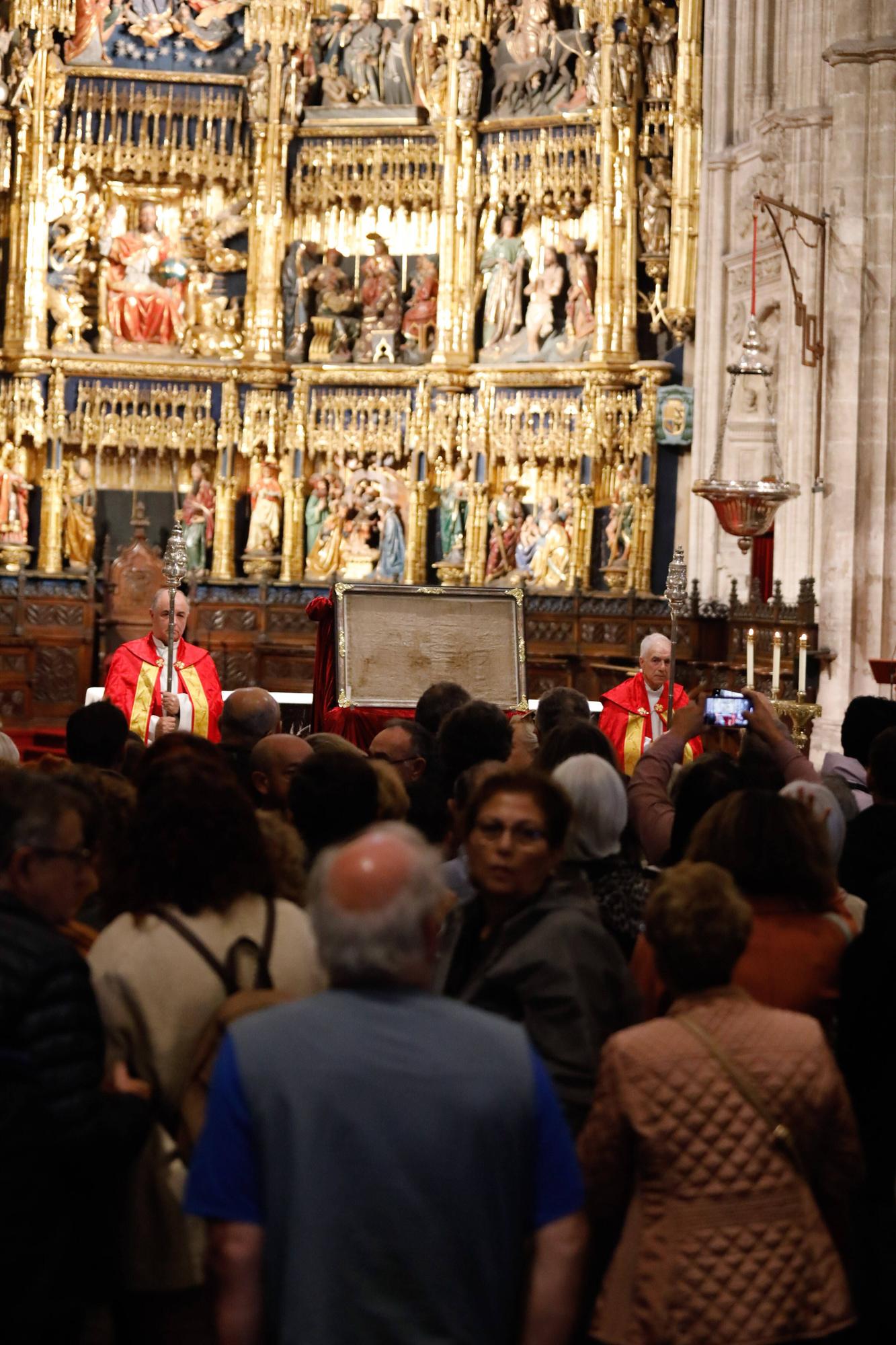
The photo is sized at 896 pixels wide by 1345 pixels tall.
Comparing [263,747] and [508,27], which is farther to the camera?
[508,27]

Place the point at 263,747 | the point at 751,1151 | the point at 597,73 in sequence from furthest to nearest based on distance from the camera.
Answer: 1. the point at 597,73
2. the point at 263,747
3. the point at 751,1151

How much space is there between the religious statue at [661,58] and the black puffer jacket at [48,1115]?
653 inches

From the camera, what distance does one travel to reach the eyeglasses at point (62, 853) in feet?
10.5

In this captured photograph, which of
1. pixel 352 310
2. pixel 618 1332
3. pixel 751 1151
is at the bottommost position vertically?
pixel 618 1332

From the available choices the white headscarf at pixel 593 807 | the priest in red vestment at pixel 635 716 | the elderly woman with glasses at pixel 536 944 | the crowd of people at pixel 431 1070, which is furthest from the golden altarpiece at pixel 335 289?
the elderly woman with glasses at pixel 536 944

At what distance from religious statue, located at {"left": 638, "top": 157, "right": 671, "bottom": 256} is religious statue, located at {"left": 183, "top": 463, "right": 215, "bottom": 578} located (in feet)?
17.5

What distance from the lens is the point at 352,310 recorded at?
19469 millimetres

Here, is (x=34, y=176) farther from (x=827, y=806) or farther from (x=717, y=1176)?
(x=717, y=1176)

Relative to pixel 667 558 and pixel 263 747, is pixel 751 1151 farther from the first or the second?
pixel 667 558

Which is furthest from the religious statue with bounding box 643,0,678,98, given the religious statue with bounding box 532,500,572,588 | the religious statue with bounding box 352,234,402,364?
the religious statue with bounding box 532,500,572,588

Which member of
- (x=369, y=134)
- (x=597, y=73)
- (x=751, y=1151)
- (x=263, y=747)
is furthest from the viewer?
(x=369, y=134)

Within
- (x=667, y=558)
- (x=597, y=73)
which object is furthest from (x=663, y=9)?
(x=667, y=558)

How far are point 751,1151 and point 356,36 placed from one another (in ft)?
59.6

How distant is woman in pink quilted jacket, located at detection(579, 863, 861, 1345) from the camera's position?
3.01 metres
